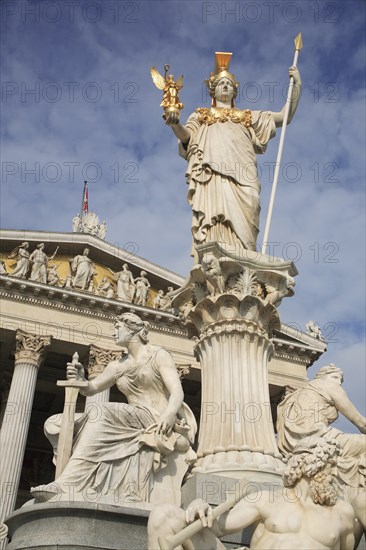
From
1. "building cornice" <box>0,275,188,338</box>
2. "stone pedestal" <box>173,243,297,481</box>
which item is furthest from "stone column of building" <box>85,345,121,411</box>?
"stone pedestal" <box>173,243,297,481</box>

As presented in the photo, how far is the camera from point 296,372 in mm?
30094

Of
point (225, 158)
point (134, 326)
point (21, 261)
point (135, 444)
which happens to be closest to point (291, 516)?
point (135, 444)

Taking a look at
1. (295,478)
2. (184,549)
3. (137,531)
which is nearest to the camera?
→ (184,549)

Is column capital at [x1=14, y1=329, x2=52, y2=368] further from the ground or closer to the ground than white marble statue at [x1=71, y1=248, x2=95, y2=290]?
closer to the ground

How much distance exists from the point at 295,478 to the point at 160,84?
5.93 metres

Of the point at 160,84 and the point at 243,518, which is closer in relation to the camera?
the point at 243,518

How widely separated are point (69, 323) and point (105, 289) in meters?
2.44

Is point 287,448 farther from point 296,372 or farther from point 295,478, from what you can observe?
point 296,372

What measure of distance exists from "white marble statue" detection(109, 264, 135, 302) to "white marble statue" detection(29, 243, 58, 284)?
341 centimetres

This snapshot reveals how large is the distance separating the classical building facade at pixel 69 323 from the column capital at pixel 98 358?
41 mm

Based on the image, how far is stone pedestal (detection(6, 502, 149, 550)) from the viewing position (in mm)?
5031

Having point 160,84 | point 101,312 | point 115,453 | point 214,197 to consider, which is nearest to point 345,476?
point 115,453

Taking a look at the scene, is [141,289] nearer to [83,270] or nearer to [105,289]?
[105,289]

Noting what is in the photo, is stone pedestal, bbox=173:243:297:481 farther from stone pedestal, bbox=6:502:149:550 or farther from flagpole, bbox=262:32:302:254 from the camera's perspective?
stone pedestal, bbox=6:502:149:550
